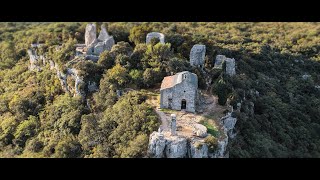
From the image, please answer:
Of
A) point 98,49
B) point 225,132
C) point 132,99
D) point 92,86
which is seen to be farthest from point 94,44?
point 225,132

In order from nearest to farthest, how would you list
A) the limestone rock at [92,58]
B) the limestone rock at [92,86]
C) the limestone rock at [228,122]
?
the limestone rock at [228,122] → the limestone rock at [92,86] → the limestone rock at [92,58]

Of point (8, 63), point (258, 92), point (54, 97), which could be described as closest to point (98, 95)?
point (54, 97)

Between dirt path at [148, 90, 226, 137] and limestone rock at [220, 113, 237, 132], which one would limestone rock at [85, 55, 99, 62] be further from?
limestone rock at [220, 113, 237, 132]

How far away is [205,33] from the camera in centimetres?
7206

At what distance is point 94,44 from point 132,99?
1466 centimetres

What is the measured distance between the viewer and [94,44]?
173 ft

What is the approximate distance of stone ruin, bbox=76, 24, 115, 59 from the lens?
169 ft

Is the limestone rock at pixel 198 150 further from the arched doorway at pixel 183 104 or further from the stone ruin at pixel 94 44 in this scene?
the stone ruin at pixel 94 44

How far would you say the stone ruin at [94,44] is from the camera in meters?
51.5

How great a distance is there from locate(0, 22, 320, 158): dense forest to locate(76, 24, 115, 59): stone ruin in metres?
1.55

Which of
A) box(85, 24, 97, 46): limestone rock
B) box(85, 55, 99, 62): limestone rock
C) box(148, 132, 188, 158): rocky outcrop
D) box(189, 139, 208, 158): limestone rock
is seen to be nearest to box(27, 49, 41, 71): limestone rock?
box(85, 24, 97, 46): limestone rock

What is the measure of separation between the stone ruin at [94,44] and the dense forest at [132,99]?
1.55 m

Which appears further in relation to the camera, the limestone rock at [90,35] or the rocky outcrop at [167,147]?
the limestone rock at [90,35]

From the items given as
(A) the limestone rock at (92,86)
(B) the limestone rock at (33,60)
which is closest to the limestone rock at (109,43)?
(A) the limestone rock at (92,86)
